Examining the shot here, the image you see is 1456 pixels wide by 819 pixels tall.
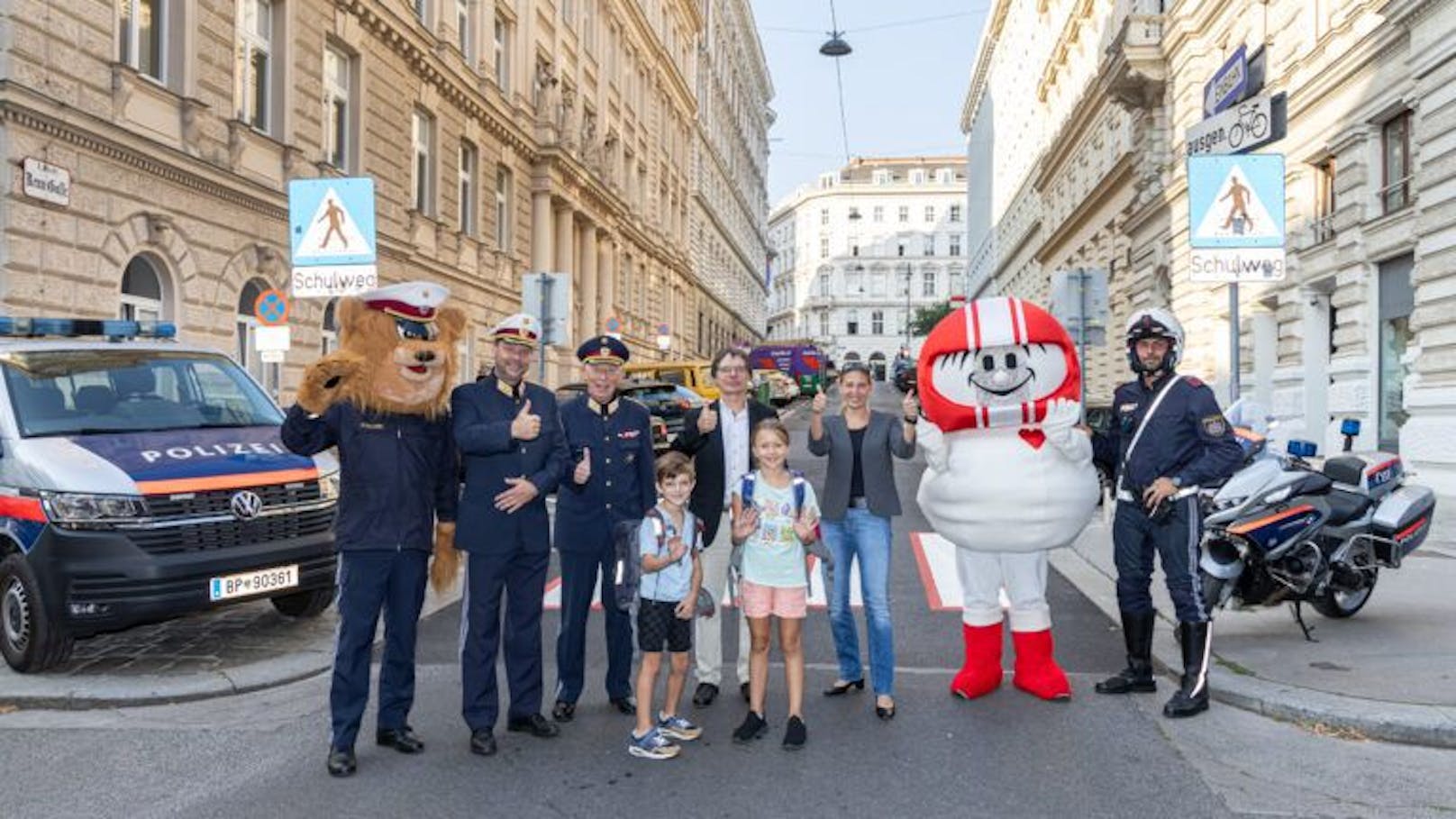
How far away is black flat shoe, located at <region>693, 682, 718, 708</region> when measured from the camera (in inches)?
214

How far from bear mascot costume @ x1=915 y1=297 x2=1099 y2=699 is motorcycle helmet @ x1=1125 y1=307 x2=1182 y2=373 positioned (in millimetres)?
504

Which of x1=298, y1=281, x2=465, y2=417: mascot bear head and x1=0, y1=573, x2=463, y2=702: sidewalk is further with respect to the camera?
x1=0, y1=573, x2=463, y2=702: sidewalk

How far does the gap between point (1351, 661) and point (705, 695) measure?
141 inches

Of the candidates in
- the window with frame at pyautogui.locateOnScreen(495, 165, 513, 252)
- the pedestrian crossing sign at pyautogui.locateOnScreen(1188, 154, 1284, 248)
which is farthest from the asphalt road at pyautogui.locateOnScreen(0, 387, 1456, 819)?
the window with frame at pyautogui.locateOnScreen(495, 165, 513, 252)

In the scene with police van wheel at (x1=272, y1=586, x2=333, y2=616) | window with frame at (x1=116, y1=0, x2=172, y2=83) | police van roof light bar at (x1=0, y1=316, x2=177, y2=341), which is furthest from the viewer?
window with frame at (x1=116, y1=0, x2=172, y2=83)

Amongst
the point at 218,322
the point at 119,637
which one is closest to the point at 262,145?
the point at 218,322

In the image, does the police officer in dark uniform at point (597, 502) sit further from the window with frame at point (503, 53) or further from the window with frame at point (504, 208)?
the window with frame at point (503, 53)

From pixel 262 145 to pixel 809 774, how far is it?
16.0 metres

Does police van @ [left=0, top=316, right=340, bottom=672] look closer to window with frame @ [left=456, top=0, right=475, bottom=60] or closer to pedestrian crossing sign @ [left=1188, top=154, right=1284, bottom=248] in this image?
pedestrian crossing sign @ [left=1188, top=154, right=1284, bottom=248]

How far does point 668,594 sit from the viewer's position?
4938 millimetres

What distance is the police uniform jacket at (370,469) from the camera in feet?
15.4

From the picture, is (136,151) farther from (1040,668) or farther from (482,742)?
(1040,668)

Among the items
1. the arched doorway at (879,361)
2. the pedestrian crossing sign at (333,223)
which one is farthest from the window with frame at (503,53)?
the arched doorway at (879,361)

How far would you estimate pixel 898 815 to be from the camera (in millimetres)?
4020
